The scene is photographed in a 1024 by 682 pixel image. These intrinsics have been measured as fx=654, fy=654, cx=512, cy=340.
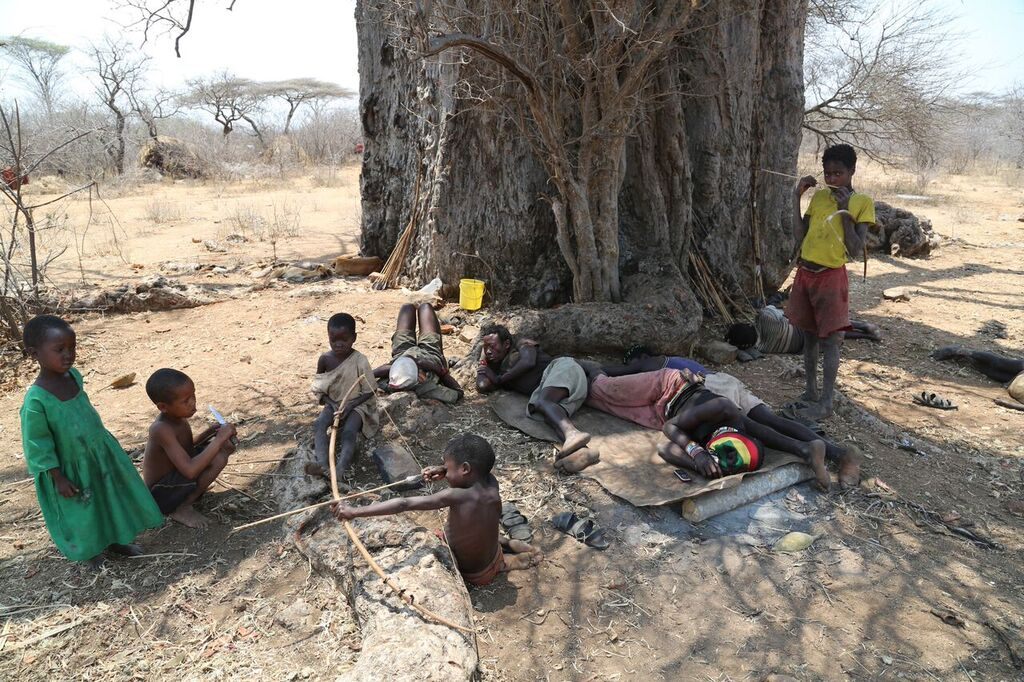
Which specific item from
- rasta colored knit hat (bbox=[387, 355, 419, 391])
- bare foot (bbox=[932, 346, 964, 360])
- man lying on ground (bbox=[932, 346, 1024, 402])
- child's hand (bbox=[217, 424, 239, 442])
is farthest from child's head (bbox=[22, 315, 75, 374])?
bare foot (bbox=[932, 346, 964, 360])

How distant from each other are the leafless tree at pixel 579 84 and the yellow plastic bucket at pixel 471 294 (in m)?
0.78

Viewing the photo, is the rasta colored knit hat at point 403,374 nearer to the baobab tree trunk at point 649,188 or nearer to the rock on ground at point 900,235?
the baobab tree trunk at point 649,188

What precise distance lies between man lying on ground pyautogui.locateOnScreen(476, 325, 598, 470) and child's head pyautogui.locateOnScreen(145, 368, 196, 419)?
1.88m

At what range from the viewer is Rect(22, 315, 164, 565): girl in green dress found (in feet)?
8.46

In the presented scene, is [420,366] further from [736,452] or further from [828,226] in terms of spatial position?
[828,226]

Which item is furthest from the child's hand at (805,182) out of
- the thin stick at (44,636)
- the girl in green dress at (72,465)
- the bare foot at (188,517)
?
the thin stick at (44,636)

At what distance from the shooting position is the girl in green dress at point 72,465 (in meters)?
2.58

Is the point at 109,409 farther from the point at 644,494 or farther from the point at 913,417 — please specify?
the point at 913,417

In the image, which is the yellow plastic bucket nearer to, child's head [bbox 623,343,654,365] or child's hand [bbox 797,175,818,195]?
child's head [bbox 623,343,654,365]

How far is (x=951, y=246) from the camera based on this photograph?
10.7 metres

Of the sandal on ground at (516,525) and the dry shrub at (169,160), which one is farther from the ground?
the dry shrub at (169,160)

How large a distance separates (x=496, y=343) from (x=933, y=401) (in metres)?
3.14

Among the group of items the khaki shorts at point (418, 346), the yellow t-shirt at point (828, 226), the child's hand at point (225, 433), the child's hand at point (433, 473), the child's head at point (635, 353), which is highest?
the yellow t-shirt at point (828, 226)

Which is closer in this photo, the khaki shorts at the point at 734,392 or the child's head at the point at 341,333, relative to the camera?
the child's head at the point at 341,333
